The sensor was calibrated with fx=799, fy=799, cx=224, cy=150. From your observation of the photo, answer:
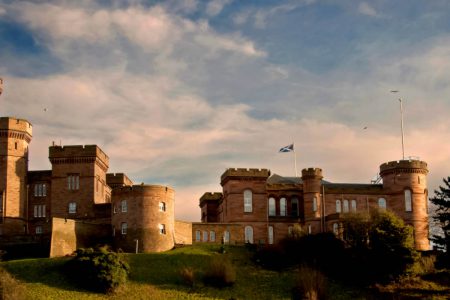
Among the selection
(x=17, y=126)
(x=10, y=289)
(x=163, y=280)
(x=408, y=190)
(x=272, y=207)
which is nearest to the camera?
Result: (x=10, y=289)

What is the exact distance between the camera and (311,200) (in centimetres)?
8669

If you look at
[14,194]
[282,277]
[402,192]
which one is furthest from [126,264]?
[402,192]

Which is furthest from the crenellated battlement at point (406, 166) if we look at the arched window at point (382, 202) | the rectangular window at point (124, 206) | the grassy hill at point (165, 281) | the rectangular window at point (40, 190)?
the rectangular window at point (40, 190)

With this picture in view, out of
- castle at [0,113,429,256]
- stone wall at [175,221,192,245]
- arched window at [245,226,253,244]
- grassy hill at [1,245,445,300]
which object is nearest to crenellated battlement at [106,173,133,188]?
castle at [0,113,429,256]

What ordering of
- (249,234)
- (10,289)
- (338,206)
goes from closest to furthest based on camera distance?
1. (10,289)
2. (249,234)
3. (338,206)

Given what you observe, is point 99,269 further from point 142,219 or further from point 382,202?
point 382,202

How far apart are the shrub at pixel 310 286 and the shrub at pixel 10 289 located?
841 inches

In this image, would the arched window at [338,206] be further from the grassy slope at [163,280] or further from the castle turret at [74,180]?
the castle turret at [74,180]

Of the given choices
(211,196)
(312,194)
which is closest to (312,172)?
(312,194)

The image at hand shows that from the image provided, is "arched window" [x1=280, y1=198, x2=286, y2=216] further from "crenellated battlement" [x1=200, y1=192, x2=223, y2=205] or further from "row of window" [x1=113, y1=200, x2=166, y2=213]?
"row of window" [x1=113, y1=200, x2=166, y2=213]

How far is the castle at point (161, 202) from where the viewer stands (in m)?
75.6

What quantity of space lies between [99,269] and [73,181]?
21.7 metres

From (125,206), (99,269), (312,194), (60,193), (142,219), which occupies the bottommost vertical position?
(99,269)

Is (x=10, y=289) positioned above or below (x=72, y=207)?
below
